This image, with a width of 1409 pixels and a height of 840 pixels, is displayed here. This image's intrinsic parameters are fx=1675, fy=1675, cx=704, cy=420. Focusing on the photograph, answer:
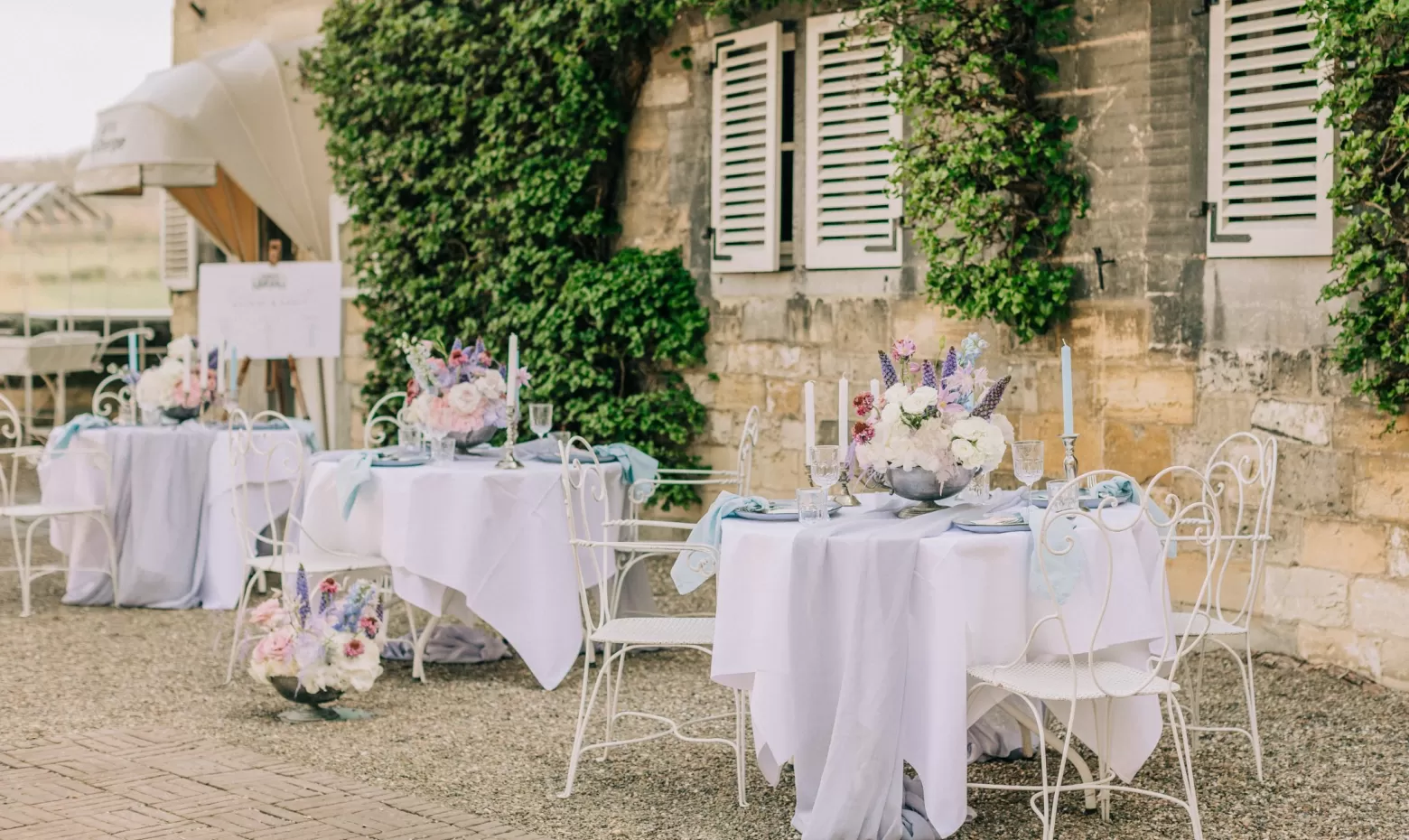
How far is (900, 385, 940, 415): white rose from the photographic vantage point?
15.1 ft

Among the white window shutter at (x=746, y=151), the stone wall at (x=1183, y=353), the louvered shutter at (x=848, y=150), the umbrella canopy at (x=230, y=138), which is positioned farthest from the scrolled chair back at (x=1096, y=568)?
the umbrella canopy at (x=230, y=138)

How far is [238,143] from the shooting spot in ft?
41.3

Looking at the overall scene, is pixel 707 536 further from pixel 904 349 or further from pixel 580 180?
pixel 580 180

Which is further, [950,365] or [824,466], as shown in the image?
[950,365]

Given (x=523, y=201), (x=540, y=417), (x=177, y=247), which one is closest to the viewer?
(x=540, y=417)

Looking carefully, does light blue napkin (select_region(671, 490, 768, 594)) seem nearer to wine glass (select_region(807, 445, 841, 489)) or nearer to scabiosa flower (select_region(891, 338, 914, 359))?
wine glass (select_region(807, 445, 841, 489))

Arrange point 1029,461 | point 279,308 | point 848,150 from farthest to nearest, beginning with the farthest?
1. point 279,308
2. point 848,150
3. point 1029,461

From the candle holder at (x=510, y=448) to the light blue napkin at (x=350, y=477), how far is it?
53 centimetres

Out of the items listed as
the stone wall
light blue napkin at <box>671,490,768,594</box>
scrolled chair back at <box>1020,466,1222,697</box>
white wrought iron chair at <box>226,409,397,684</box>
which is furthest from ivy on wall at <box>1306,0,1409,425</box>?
white wrought iron chair at <box>226,409,397,684</box>

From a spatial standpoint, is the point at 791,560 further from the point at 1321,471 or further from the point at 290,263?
the point at 290,263

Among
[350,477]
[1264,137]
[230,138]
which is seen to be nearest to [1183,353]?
[1264,137]

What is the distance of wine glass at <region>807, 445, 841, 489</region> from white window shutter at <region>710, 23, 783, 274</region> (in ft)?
15.0

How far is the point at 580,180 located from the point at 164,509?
308cm

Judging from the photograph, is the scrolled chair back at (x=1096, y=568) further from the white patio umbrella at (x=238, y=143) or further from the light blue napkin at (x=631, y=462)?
the white patio umbrella at (x=238, y=143)
